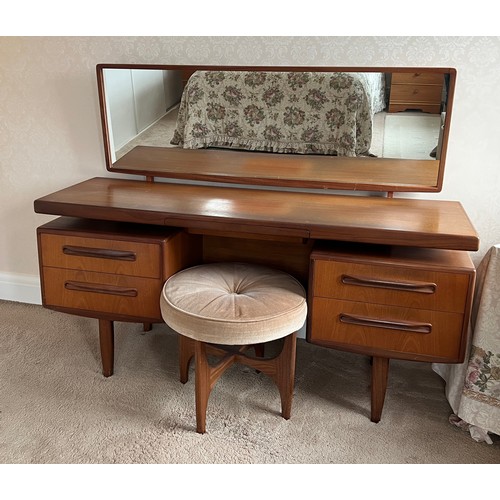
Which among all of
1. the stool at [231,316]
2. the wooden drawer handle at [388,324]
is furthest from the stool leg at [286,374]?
the wooden drawer handle at [388,324]

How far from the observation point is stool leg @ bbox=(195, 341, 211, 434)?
5.89 feet

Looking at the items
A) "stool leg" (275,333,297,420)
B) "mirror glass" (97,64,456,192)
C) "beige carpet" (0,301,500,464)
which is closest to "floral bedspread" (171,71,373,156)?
"mirror glass" (97,64,456,192)

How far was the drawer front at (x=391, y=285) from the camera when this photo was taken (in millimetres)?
1676

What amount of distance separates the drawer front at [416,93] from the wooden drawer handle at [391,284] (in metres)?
0.60

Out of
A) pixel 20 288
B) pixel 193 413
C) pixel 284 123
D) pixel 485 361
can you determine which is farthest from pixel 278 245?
pixel 20 288

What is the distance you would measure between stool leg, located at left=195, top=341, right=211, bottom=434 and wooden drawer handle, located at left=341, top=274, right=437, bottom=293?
1.56 feet

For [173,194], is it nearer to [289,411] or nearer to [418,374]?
[289,411]

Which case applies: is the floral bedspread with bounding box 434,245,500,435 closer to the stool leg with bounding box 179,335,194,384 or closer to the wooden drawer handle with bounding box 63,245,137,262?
the stool leg with bounding box 179,335,194,384

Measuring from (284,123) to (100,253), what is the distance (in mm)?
754

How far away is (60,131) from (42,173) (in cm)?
20

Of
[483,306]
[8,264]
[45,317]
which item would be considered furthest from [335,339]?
[8,264]

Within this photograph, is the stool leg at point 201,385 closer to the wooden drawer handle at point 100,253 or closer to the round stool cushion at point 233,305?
the round stool cushion at point 233,305

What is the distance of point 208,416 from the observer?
1932 millimetres

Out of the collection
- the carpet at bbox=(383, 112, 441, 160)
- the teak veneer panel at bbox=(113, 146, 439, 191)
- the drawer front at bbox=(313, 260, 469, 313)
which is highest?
the carpet at bbox=(383, 112, 441, 160)
